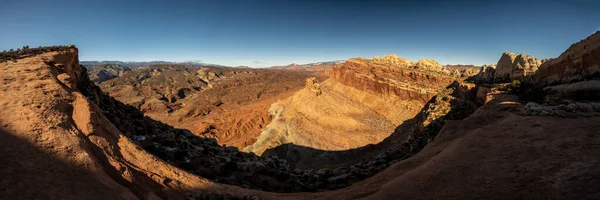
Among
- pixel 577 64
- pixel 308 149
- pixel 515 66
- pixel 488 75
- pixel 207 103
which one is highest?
pixel 515 66

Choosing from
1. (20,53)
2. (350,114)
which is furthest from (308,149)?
(20,53)

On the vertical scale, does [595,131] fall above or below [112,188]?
above

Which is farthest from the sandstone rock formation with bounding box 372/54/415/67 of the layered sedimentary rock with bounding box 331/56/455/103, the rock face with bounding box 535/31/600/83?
the rock face with bounding box 535/31/600/83

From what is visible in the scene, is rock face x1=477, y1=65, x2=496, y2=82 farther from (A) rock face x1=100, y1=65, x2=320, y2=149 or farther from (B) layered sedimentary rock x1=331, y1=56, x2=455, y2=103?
(A) rock face x1=100, y1=65, x2=320, y2=149

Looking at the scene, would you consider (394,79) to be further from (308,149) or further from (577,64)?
(577,64)

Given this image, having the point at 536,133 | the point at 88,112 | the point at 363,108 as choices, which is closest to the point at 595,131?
the point at 536,133

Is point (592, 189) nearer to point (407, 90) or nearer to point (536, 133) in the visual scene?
point (536, 133)

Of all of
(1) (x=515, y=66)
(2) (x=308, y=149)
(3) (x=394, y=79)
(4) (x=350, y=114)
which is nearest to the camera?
(2) (x=308, y=149)

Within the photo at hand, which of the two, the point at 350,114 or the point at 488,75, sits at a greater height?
the point at 488,75
